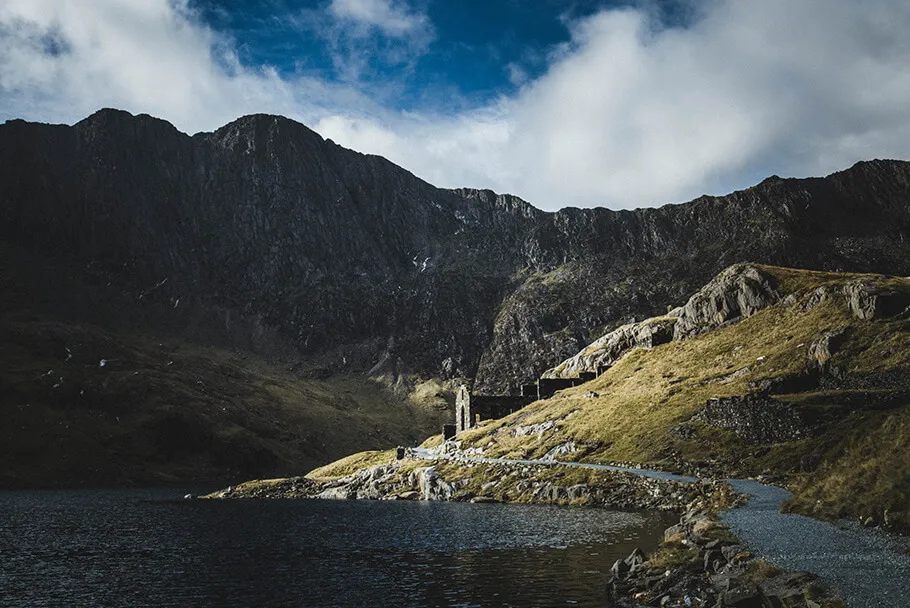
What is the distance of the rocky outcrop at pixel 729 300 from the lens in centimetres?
12544

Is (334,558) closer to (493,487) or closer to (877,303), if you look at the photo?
(493,487)

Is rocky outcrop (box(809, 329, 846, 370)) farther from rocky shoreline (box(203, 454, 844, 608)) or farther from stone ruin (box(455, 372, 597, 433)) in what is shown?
stone ruin (box(455, 372, 597, 433))

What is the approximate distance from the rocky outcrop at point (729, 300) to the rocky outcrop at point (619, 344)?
5.65 meters

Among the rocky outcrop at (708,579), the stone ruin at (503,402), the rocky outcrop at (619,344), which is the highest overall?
the rocky outcrop at (619,344)

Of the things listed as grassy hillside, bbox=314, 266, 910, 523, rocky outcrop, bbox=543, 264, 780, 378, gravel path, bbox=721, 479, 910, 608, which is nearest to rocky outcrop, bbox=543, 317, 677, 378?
rocky outcrop, bbox=543, 264, 780, 378

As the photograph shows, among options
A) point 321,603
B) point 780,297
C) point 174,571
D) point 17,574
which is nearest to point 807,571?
point 321,603

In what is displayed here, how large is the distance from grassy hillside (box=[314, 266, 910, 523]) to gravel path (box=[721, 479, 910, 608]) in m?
2.61

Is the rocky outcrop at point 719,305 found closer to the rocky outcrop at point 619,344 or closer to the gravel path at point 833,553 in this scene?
the rocky outcrop at point 619,344

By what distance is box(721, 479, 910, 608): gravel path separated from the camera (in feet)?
70.9

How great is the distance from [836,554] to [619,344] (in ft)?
466

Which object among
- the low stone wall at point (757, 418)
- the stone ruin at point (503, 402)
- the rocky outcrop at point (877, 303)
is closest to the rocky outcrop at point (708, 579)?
the low stone wall at point (757, 418)

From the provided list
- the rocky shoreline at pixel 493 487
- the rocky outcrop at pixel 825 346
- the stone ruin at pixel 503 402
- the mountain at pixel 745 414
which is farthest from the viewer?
the stone ruin at pixel 503 402

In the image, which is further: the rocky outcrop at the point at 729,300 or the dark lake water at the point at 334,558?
the rocky outcrop at the point at 729,300

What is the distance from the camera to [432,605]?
34.1 metres
